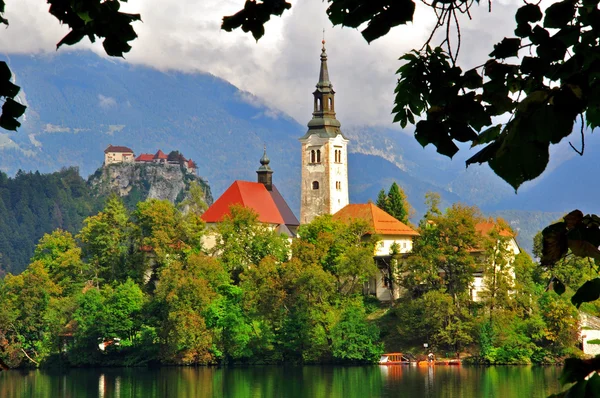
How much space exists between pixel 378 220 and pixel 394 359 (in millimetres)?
14371

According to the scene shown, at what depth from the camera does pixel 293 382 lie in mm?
45219

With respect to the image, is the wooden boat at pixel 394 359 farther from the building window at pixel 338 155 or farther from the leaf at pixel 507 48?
the leaf at pixel 507 48

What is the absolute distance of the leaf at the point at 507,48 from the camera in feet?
15.0

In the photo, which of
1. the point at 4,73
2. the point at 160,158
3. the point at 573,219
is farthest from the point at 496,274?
the point at 160,158

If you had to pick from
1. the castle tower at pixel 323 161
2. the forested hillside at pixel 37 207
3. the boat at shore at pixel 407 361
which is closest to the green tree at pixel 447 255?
the boat at shore at pixel 407 361

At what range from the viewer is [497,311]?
51250 mm

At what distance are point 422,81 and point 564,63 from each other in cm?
157

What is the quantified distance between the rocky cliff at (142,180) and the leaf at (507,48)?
17374 centimetres

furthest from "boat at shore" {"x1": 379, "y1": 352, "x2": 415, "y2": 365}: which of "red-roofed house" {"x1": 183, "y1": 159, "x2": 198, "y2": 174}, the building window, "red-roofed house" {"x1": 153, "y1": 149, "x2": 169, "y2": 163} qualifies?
"red-roofed house" {"x1": 153, "y1": 149, "x2": 169, "y2": 163}

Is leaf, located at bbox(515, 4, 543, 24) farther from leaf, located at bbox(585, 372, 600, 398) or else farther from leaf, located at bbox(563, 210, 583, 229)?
leaf, located at bbox(585, 372, 600, 398)

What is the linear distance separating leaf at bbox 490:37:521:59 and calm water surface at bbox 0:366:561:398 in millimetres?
33967

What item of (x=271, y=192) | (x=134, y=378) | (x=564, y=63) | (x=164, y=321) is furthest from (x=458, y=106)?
(x=271, y=192)

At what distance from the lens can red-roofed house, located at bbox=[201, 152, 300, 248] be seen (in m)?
69.7

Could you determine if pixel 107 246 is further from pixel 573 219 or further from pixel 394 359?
pixel 573 219
